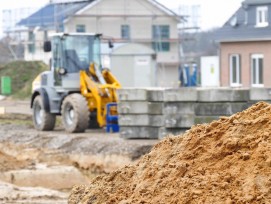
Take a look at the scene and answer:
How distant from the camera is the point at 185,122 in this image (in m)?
18.6

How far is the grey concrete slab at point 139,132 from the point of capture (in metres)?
19.9

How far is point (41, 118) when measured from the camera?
25.2 m

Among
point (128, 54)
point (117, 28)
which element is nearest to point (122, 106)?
point (128, 54)

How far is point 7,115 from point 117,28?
29.0 meters

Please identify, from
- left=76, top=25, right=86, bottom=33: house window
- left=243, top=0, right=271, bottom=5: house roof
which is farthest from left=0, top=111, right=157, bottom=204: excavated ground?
left=76, top=25, right=86, bottom=33: house window

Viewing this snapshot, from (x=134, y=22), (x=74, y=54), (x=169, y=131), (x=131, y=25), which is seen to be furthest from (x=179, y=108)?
(x=134, y=22)

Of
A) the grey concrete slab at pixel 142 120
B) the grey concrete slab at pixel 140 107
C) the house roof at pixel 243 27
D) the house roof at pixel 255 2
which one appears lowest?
the grey concrete slab at pixel 142 120

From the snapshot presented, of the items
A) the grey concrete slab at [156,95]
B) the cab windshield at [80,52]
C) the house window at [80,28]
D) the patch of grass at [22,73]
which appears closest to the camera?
the grey concrete slab at [156,95]

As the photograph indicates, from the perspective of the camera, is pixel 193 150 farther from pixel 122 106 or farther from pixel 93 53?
pixel 93 53

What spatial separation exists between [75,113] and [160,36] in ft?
131

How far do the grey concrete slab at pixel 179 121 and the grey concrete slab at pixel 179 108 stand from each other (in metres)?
0.09

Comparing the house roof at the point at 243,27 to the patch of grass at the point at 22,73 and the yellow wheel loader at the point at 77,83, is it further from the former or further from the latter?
the patch of grass at the point at 22,73

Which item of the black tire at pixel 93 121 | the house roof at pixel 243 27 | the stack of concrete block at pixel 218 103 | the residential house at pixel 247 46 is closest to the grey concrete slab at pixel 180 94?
the stack of concrete block at pixel 218 103

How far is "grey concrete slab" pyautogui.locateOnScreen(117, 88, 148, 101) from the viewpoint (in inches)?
785
